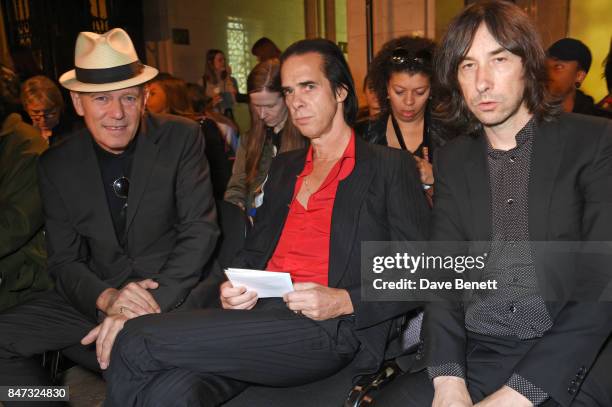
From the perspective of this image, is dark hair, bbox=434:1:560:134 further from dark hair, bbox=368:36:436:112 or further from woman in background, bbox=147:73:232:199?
woman in background, bbox=147:73:232:199

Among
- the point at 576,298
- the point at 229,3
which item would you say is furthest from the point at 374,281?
the point at 229,3

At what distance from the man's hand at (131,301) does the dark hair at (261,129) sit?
1.31 metres

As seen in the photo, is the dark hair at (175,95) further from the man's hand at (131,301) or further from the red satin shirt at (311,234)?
the red satin shirt at (311,234)

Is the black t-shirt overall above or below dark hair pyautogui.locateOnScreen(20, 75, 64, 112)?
below

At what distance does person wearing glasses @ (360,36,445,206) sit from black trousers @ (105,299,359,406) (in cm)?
161

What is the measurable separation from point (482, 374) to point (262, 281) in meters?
0.83

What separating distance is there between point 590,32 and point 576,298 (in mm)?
7080

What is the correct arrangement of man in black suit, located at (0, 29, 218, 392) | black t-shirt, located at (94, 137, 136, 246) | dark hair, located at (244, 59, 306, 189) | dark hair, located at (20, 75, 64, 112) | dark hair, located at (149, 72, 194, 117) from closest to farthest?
man in black suit, located at (0, 29, 218, 392) < black t-shirt, located at (94, 137, 136, 246) < dark hair, located at (244, 59, 306, 189) < dark hair, located at (20, 75, 64, 112) < dark hair, located at (149, 72, 194, 117)

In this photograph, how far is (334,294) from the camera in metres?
2.17

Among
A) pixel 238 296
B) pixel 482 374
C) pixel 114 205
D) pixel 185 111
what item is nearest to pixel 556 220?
pixel 482 374

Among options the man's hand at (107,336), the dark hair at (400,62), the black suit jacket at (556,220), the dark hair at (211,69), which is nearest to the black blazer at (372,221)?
the black suit jacket at (556,220)

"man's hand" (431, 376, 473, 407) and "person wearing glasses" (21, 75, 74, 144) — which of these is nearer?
"man's hand" (431, 376, 473, 407)

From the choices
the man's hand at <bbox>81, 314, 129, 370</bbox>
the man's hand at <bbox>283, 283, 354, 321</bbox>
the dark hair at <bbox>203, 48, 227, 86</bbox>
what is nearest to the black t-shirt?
the man's hand at <bbox>81, 314, 129, 370</bbox>

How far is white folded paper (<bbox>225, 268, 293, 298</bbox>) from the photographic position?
204cm
